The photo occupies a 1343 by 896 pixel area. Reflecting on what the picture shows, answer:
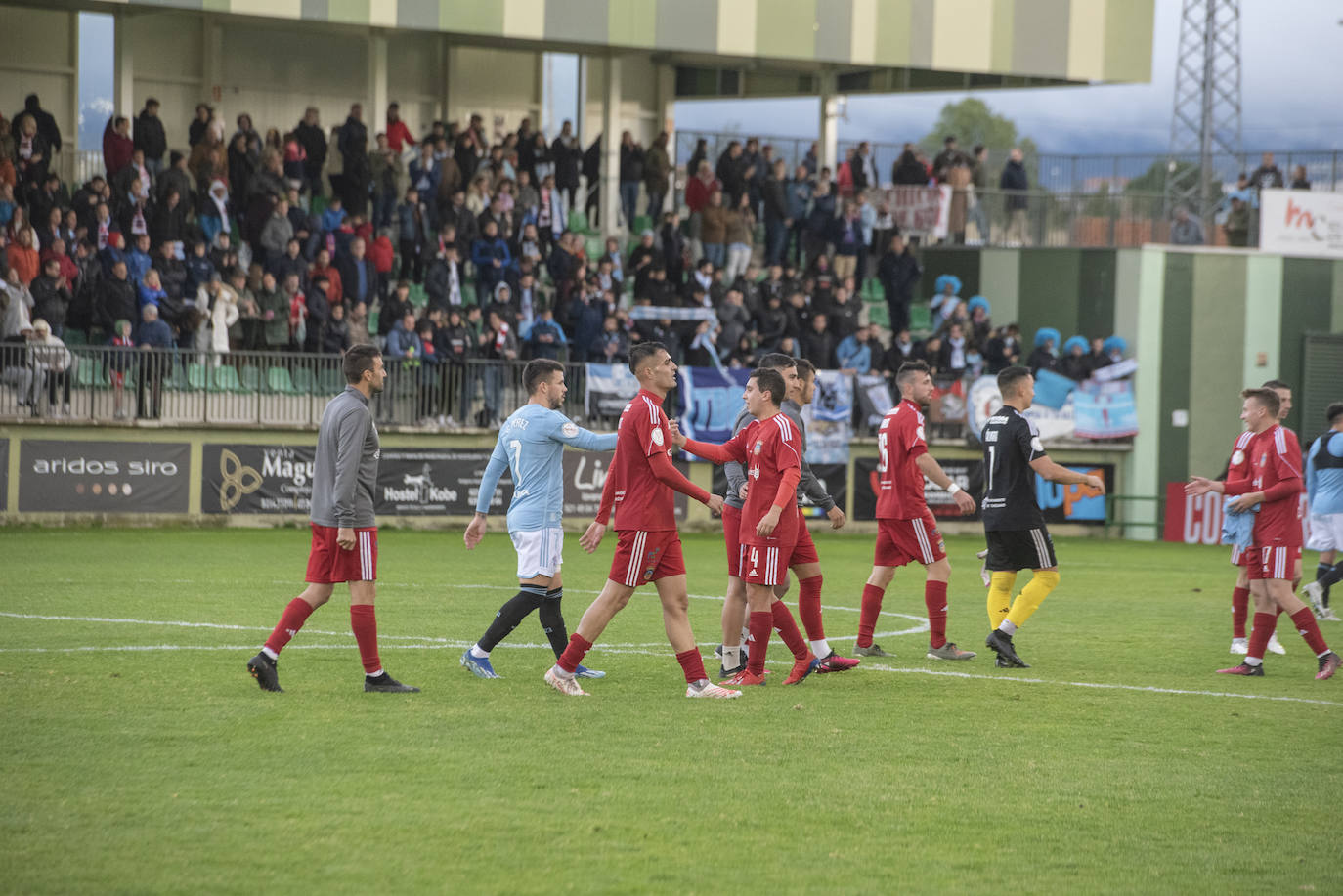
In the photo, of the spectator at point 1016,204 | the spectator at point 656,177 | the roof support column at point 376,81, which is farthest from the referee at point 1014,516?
the spectator at point 1016,204

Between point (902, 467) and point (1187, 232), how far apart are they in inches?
926

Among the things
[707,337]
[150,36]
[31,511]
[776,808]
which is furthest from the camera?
[150,36]

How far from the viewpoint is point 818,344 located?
29.2m

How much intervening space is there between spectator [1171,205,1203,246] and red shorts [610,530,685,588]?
2634cm

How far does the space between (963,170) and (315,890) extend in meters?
31.4

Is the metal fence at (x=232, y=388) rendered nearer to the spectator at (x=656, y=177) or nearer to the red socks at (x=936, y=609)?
the spectator at (x=656, y=177)

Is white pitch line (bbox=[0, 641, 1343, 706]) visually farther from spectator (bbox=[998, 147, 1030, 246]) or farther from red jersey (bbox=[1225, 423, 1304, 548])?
spectator (bbox=[998, 147, 1030, 246])

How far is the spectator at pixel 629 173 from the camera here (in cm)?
3141

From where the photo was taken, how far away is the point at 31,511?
76.9 feet

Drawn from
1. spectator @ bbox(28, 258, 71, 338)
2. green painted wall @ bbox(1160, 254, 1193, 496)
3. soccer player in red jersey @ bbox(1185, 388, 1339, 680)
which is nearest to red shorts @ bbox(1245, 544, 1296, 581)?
soccer player in red jersey @ bbox(1185, 388, 1339, 680)

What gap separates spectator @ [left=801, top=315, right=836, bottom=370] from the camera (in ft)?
95.3

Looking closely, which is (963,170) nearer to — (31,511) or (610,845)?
(31,511)

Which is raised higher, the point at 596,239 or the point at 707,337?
the point at 596,239

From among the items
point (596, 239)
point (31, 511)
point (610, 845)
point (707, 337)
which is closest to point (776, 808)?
point (610, 845)
